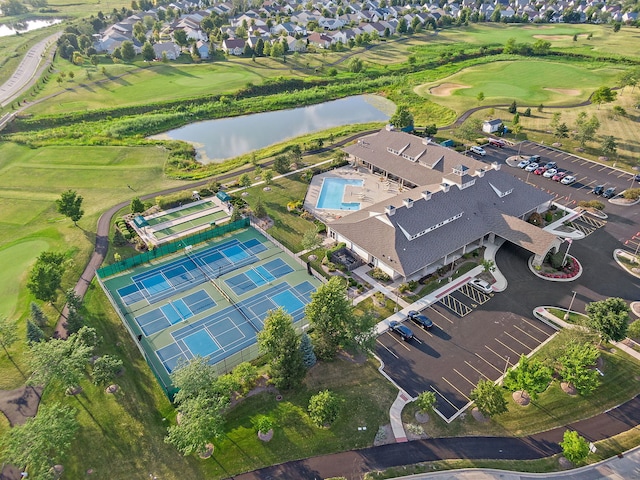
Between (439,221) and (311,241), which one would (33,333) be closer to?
(311,241)

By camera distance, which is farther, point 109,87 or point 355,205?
point 109,87

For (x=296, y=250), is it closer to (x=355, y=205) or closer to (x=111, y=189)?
(x=355, y=205)

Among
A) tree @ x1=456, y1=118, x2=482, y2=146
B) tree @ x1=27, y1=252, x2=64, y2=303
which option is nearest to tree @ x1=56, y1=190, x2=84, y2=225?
tree @ x1=27, y1=252, x2=64, y2=303

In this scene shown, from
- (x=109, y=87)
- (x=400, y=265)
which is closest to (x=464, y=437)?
(x=400, y=265)

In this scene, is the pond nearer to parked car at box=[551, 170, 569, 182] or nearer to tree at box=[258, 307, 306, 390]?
parked car at box=[551, 170, 569, 182]

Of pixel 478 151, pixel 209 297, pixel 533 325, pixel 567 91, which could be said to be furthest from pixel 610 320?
pixel 567 91

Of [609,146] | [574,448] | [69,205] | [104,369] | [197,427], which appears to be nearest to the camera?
[574,448]
